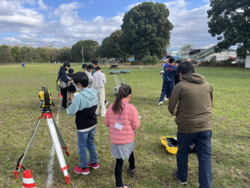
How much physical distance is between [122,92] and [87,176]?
174cm

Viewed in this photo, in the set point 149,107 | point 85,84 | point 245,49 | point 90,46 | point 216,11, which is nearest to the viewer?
point 85,84

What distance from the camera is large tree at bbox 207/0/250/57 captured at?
28.2 metres

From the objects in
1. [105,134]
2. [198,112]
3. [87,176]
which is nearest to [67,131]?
[105,134]

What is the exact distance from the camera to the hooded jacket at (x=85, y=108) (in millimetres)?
2754

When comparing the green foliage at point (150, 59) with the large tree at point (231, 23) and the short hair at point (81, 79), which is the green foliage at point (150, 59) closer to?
the large tree at point (231, 23)

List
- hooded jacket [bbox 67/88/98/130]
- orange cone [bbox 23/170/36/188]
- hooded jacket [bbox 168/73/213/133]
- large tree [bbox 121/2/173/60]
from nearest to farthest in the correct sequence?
hooded jacket [bbox 168/73/213/133] → orange cone [bbox 23/170/36/188] → hooded jacket [bbox 67/88/98/130] → large tree [bbox 121/2/173/60]

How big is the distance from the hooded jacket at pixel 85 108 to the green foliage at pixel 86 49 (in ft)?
272

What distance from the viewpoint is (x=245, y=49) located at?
90.7 feet

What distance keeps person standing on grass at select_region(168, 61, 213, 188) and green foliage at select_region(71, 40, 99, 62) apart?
83.5 meters

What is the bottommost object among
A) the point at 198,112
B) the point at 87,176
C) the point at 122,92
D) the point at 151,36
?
the point at 87,176

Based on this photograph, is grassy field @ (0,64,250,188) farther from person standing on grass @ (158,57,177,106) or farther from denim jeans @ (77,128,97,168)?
person standing on grass @ (158,57,177,106)

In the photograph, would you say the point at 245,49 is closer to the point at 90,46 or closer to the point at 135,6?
the point at 135,6

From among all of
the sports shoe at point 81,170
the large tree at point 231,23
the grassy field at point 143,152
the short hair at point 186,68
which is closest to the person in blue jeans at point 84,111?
the sports shoe at point 81,170

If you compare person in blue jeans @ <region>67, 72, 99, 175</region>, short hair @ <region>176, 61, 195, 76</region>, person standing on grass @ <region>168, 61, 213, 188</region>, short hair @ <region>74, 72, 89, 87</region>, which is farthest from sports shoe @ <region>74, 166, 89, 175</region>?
short hair @ <region>176, 61, 195, 76</region>
